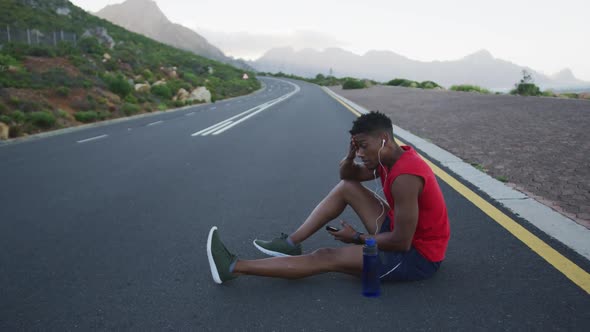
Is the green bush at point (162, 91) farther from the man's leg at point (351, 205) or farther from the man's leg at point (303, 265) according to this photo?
the man's leg at point (303, 265)

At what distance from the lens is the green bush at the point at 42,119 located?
14.7 meters

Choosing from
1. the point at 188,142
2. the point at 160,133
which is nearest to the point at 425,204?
the point at 188,142

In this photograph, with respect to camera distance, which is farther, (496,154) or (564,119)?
(564,119)

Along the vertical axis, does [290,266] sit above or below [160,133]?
above

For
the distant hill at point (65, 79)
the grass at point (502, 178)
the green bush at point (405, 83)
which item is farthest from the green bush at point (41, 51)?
the green bush at point (405, 83)

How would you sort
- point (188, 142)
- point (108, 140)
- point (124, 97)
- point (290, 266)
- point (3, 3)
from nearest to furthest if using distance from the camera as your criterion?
point (290, 266), point (188, 142), point (108, 140), point (124, 97), point (3, 3)

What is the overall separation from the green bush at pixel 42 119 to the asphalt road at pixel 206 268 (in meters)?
8.89

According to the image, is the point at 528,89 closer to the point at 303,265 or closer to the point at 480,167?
the point at 480,167

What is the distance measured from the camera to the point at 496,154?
753 centimetres

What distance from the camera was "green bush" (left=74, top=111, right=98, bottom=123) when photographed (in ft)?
57.5

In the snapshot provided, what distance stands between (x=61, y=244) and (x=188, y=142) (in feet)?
22.7

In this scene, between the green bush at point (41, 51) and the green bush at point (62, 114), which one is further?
the green bush at point (41, 51)

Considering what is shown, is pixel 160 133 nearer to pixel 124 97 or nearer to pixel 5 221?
pixel 5 221

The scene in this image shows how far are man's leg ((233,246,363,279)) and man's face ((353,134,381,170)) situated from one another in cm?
63
